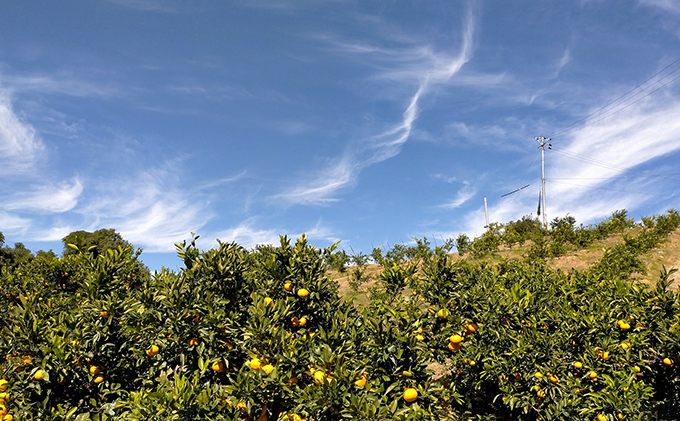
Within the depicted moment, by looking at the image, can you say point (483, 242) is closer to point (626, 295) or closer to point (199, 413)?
point (626, 295)

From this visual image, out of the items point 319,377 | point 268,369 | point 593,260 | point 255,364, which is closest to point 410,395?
point 319,377

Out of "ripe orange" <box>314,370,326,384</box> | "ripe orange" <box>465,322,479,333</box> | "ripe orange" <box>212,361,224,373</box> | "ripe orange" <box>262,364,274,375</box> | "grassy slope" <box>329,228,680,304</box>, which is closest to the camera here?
"ripe orange" <box>314,370,326,384</box>

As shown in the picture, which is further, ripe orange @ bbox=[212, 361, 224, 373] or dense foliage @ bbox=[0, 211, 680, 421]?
ripe orange @ bbox=[212, 361, 224, 373]

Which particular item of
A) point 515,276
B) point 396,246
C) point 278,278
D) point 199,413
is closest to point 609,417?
point 515,276

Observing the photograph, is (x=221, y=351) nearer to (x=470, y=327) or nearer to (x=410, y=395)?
(x=410, y=395)

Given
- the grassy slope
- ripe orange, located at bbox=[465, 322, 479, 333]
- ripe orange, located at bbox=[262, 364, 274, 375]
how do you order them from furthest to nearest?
the grassy slope < ripe orange, located at bbox=[465, 322, 479, 333] < ripe orange, located at bbox=[262, 364, 274, 375]

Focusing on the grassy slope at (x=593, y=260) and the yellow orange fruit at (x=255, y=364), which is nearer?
the yellow orange fruit at (x=255, y=364)

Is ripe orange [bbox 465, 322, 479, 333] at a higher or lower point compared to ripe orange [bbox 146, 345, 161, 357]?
higher

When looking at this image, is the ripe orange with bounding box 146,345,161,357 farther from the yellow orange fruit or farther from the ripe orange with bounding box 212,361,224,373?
the yellow orange fruit

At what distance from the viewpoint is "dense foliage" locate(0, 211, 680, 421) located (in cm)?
336

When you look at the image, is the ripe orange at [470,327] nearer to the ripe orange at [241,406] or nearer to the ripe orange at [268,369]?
the ripe orange at [268,369]

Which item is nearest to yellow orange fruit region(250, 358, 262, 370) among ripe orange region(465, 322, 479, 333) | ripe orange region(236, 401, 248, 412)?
ripe orange region(236, 401, 248, 412)

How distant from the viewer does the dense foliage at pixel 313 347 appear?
3.36 m

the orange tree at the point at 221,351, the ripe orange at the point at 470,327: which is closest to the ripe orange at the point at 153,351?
the orange tree at the point at 221,351
